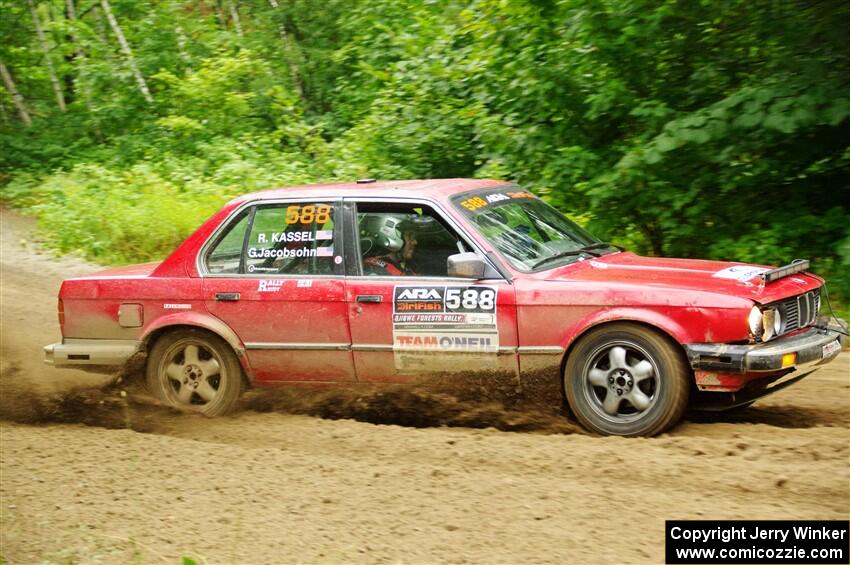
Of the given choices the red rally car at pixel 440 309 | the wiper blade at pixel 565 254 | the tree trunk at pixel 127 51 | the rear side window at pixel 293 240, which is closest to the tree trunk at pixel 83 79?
the tree trunk at pixel 127 51

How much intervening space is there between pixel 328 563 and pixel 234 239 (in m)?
3.20

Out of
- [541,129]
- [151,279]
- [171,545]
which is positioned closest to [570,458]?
[171,545]

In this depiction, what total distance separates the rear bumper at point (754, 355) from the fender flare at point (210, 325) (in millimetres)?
2962

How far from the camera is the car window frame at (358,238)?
19.9ft

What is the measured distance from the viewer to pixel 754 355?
5.26m

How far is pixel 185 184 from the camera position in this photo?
1514 centimetres

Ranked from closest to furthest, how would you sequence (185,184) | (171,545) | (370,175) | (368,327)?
(171,545) → (368,327) → (370,175) → (185,184)

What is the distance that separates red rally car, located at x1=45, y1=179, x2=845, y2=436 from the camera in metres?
5.48

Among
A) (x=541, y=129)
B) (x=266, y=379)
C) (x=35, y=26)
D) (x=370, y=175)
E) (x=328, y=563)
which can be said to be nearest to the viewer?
(x=328, y=563)

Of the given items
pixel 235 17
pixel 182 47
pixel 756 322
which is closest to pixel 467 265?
pixel 756 322

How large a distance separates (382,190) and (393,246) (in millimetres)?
418

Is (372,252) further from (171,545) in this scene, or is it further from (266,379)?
(171,545)

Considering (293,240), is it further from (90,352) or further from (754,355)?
(754,355)

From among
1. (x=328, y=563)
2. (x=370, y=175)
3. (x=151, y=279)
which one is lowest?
(x=328, y=563)
